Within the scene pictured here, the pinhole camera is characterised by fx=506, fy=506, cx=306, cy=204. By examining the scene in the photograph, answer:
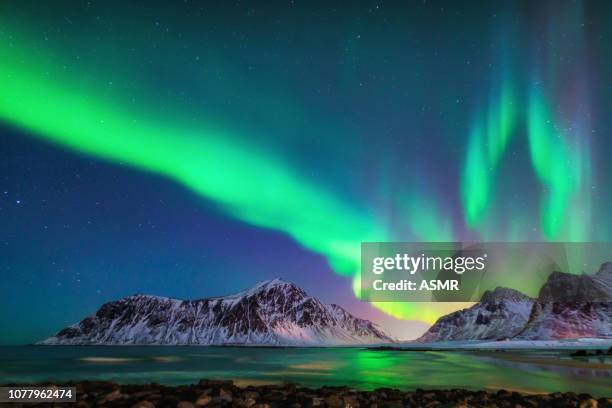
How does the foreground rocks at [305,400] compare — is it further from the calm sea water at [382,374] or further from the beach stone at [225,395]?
the calm sea water at [382,374]

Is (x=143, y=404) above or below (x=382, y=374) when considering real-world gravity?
above

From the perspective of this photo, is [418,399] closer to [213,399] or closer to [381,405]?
[381,405]

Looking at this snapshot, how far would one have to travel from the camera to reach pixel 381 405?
19.7 meters

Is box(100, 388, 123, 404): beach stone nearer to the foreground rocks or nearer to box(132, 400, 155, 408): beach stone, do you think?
the foreground rocks

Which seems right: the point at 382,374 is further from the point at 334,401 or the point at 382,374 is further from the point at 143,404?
the point at 143,404

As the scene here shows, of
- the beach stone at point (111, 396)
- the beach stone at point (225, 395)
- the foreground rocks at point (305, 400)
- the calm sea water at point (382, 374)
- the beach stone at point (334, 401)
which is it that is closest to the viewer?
the foreground rocks at point (305, 400)

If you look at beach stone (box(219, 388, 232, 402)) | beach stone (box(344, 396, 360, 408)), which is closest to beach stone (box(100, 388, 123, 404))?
beach stone (box(219, 388, 232, 402))

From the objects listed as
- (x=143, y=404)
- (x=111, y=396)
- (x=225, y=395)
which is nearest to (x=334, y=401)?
(x=225, y=395)

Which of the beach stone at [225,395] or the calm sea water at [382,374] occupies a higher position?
the beach stone at [225,395]

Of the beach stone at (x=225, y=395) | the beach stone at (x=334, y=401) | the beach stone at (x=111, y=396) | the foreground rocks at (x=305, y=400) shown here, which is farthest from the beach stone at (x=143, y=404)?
the beach stone at (x=334, y=401)

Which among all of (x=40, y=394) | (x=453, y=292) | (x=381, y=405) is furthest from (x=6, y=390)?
(x=453, y=292)

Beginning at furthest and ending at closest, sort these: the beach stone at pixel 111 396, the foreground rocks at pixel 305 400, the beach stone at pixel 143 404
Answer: the beach stone at pixel 111 396
the foreground rocks at pixel 305 400
the beach stone at pixel 143 404

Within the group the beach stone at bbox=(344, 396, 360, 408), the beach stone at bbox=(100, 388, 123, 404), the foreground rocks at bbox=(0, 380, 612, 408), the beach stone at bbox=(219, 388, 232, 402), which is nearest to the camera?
the foreground rocks at bbox=(0, 380, 612, 408)

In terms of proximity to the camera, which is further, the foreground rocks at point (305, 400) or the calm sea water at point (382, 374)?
the calm sea water at point (382, 374)
